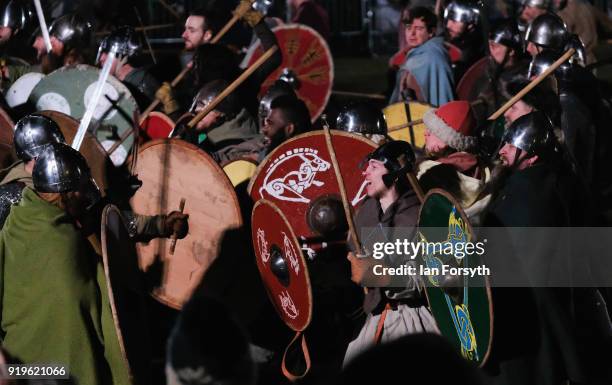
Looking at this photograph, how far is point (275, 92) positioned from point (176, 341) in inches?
195

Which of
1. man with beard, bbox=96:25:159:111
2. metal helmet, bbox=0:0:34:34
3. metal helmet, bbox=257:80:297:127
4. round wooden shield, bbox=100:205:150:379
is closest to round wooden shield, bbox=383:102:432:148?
metal helmet, bbox=257:80:297:127

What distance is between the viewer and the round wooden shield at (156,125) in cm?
830

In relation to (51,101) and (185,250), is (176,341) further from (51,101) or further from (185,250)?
(51,101)

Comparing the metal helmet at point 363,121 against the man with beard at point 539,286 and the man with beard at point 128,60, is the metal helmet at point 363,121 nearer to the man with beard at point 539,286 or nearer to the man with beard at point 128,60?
the man with beard at point 539,286

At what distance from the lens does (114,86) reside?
8633 millimetres

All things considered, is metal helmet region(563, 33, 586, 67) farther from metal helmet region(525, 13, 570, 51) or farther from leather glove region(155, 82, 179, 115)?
leather glove region(155, 82, 179, 115)

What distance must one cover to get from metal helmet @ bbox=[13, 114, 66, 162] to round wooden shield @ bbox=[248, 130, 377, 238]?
44.2 inches

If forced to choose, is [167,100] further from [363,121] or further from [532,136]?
[532,136]

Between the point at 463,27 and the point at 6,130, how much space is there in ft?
13.2

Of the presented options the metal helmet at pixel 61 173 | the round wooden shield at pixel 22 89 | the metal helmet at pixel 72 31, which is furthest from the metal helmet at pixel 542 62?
the metal helmet at pixel 61 173

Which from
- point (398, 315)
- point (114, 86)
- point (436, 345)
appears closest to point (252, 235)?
point (398, 315)

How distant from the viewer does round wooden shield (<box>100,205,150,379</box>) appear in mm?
5574

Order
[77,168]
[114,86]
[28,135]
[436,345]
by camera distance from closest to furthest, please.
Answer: [436,345] < [77,168] < [28,135] < [114,86]

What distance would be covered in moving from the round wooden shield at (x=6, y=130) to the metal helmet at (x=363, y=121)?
2.05 m
